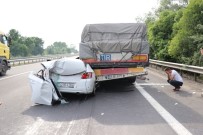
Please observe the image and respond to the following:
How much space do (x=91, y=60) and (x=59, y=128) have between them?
6.09 metres

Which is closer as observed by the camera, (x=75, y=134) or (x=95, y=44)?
(x=75, y=134)

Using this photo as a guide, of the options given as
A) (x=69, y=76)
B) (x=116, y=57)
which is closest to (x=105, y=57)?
(x=116, y=57)

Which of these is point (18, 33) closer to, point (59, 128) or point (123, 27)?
point (123, 27)

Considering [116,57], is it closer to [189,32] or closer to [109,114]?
[109,114]

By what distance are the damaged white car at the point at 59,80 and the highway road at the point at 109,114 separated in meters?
0.34

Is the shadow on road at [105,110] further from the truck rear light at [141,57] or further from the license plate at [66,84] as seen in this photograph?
the truck rear light at [141,57]

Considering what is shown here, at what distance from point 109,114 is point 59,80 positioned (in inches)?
116

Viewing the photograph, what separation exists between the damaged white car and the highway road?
13.4 inches

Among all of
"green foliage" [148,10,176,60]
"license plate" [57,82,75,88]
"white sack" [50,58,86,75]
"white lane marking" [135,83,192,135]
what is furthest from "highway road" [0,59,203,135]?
"green foliage" [148,10,176,60]

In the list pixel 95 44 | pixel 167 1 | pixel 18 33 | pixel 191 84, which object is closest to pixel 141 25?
pixel 95 44

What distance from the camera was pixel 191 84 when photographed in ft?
48.8

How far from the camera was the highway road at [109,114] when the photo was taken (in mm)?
6797

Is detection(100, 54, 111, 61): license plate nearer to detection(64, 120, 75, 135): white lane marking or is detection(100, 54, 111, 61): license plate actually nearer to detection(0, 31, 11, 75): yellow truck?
detection(64, 120, 75, 135): white lane marking

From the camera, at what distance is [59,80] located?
10.8 meters
